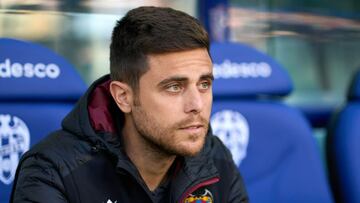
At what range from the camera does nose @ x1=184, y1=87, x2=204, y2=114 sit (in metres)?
1.68

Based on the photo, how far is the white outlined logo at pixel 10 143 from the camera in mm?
2129

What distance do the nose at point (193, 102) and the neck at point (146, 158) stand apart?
18 cm

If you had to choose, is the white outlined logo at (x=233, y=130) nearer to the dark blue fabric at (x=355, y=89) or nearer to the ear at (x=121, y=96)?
the dark blue fabric at (x=355, y=89)

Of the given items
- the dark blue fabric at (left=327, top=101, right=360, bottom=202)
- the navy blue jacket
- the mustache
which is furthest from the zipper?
the dark blue fabric at (left=327, top=101, right=360, bottom=202)

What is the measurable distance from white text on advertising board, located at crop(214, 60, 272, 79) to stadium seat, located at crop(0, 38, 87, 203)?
0.49 metres

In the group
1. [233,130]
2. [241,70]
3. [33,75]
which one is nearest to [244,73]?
[241,70]

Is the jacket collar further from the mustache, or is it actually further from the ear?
the mustache

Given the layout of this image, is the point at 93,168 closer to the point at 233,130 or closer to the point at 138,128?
the point at 138,128

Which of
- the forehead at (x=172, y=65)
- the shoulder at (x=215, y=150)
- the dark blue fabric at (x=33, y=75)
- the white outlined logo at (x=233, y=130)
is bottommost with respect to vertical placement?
the white outlined logo at (x=233, y=130)

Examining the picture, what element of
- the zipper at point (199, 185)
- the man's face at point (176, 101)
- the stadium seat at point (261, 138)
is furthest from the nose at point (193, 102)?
the stadium seat at point (261, 138)

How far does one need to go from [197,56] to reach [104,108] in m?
0.28

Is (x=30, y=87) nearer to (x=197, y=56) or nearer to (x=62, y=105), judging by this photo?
(x=62, y=105)

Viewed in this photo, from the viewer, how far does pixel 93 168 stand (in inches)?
69.9

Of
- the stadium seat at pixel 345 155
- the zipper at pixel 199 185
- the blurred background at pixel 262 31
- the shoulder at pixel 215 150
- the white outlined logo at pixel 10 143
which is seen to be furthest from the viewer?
the blurred background at pixel 262 31
